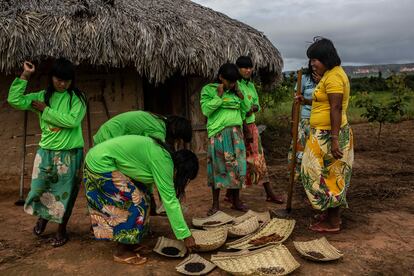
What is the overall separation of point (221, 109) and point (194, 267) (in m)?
1.79

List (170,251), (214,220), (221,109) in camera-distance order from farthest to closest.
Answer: (221,109) → (214,220) → (170,251)

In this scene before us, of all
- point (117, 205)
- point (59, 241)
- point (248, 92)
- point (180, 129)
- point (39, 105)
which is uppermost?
point (248, 92)

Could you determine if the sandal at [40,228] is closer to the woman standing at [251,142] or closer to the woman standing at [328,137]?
the woman standing at [251,142]

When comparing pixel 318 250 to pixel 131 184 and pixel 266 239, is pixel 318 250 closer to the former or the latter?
pixel 266 239

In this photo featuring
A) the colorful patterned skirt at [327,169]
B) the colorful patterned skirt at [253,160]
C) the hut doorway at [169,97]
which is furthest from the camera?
the hut doorway at [169,97]

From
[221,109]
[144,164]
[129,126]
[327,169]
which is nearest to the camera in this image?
[144,164]

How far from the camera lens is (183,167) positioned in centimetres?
290

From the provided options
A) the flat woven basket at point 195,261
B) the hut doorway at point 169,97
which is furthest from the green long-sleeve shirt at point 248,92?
the hut doorway at point 169,97

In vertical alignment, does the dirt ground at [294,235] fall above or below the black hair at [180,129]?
below

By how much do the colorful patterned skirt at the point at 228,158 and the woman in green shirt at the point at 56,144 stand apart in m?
1.40

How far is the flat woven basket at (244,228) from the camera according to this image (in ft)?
12.1

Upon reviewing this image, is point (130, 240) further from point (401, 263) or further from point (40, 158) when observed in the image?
point (401, 263)

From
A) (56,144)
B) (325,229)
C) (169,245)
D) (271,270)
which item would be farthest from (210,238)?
(56,144)

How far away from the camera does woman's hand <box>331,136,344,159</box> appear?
3.56 meters
